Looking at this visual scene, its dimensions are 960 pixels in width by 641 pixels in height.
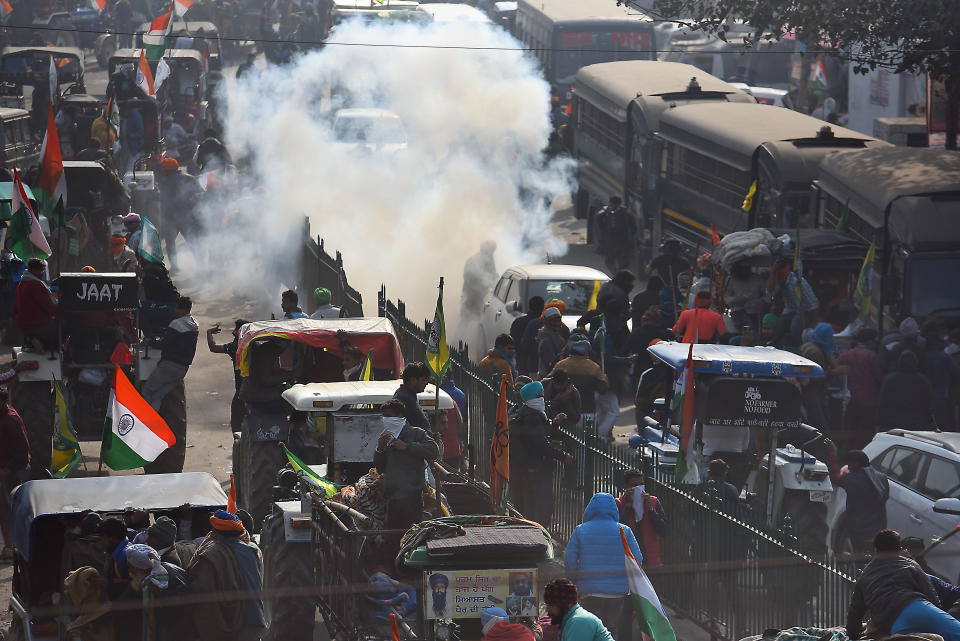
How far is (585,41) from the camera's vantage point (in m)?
40.0

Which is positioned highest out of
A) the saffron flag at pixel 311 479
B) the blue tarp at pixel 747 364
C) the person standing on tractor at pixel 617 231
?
the blue tarp at pixel 747 364

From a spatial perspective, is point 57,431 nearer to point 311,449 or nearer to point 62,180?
point 311,449

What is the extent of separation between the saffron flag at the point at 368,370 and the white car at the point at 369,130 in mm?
17608

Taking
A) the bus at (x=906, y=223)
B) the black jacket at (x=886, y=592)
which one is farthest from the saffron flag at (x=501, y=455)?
→ the bus at (x=906, y=223)

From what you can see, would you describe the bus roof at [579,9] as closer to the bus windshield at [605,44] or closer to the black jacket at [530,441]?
the bus windshield at [605,44]

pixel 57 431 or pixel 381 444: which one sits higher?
pixel 381 444

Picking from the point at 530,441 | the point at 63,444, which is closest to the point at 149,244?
the point at 63,444

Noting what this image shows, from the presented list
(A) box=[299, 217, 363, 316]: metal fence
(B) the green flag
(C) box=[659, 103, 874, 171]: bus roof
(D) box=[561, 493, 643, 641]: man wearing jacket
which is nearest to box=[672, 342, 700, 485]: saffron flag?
(D) box=[561, 493, 643, 641]: man wearing jacket

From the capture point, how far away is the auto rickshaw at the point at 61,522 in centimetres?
926

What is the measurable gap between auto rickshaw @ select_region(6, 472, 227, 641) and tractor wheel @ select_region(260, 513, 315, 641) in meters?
A: 0.65

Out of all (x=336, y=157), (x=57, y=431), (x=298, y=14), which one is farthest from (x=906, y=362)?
(x=298, y=14)

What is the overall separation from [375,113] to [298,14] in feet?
88.6

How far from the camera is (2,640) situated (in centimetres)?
1043

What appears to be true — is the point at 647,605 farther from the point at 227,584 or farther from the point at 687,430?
the point at 687,430
